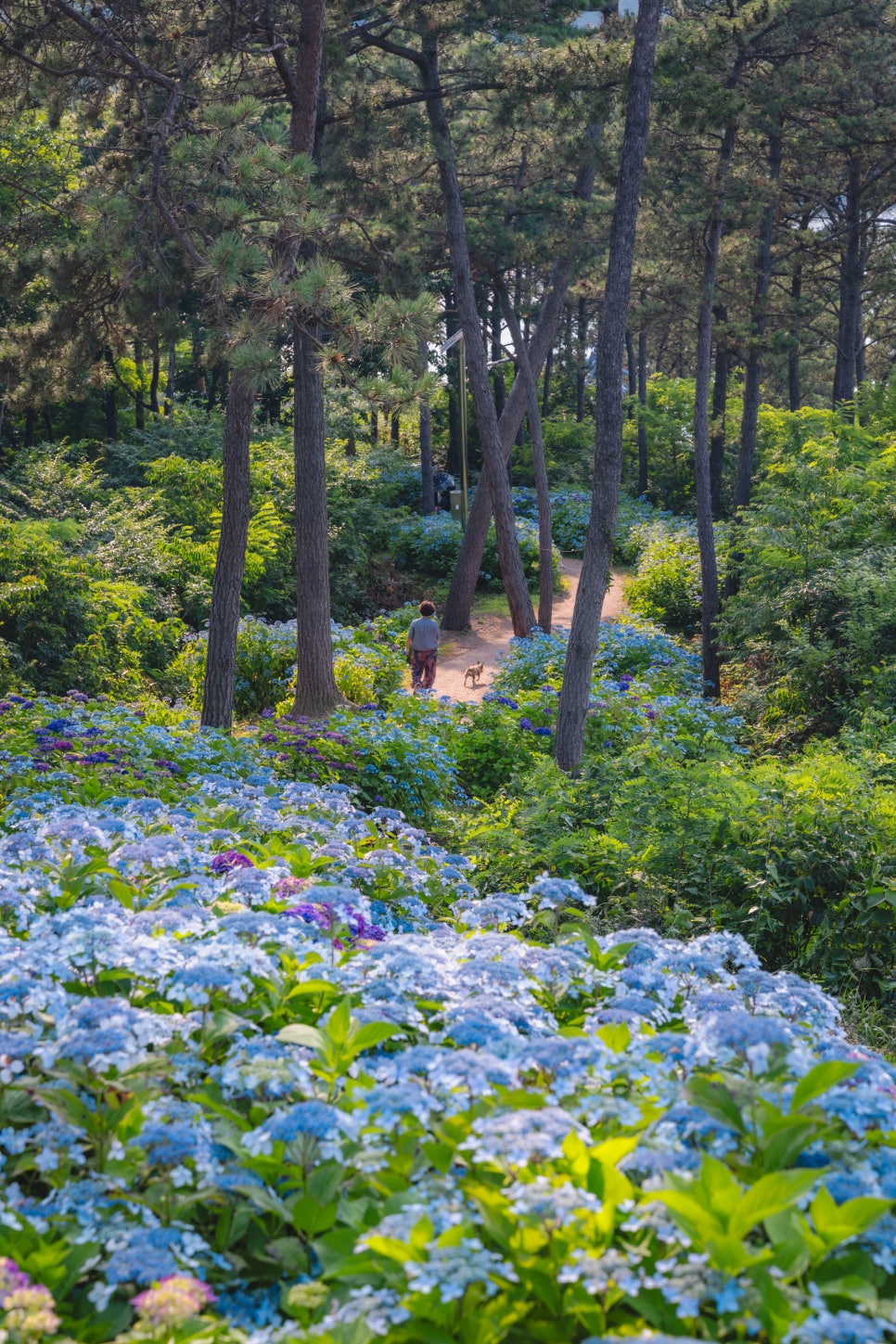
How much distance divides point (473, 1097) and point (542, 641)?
12.1 metres

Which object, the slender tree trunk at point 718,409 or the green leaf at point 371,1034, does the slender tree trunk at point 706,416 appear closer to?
the slender tree trunk at point 718,409

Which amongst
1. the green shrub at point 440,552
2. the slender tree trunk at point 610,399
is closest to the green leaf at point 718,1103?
the slender tree trunk at point 610,399

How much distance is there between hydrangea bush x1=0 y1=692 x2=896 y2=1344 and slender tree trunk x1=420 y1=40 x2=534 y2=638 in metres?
13.5

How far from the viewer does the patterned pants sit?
13.2 metres

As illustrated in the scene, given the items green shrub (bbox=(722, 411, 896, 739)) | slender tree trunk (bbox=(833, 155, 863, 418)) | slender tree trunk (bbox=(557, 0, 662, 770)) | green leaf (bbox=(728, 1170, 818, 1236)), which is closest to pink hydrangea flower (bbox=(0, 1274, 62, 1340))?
green leaf (bbox=(728, 1170, 818, 1236))

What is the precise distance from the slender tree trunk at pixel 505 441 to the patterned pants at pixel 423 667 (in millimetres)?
4942

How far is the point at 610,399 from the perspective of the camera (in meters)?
9.04

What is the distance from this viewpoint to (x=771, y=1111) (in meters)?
2.04

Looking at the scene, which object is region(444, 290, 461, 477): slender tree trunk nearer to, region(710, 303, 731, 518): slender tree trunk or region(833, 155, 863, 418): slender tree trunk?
region(710, 303, 731, 518): slender tree trunk

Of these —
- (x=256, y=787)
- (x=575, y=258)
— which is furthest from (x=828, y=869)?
(x=575, y=258)

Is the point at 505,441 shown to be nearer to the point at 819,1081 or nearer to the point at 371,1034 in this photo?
the point at 371,1034

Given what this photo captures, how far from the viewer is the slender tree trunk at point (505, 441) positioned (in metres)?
17.4

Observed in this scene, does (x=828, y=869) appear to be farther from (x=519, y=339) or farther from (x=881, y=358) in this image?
(x=881, y=358)

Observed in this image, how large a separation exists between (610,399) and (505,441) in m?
9.44
